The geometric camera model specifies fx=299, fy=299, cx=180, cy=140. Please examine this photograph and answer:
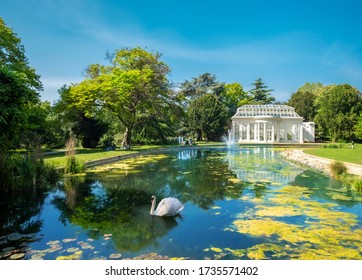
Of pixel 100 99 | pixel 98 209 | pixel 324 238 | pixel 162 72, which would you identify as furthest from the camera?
pixel 162 72

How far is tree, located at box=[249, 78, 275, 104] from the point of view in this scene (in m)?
47.9

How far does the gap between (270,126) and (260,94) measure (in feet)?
35.7

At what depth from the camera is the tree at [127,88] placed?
19.4 metres

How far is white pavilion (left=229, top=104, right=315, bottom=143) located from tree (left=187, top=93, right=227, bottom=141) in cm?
215

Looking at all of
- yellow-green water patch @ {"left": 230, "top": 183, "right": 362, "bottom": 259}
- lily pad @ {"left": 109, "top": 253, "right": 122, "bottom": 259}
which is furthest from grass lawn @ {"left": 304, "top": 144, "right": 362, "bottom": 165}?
lily pad @ {"left": 109, "top": 253, "right": 122, "bottom": 259}

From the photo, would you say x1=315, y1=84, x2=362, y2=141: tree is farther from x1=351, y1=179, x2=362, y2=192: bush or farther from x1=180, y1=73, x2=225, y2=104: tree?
x1=351, y1=179, x2=362, y2=192: bush

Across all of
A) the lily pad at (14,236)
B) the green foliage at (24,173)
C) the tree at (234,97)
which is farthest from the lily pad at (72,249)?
the tree at (234,97)

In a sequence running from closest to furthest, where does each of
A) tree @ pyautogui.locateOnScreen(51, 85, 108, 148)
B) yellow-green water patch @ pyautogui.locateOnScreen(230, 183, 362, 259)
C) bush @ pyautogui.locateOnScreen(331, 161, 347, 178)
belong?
yellow-green water patch @ pyautogui.locateOnScreen(230, 183, 362, 259) → bush @ pyautogui.locateOnScreen(331, 161, 347, 178) → tree @ pyautogui.locateOnScreen(51, 85, 108, 148)

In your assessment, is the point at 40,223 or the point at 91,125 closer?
the point at 40,223

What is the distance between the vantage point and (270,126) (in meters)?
39.2

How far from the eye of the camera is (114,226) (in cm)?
466
